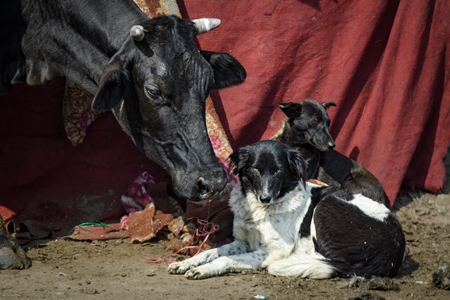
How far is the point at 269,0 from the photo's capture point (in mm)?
7961

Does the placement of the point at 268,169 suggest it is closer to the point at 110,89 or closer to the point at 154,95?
the point at 154,95

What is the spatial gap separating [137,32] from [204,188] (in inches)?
47.8

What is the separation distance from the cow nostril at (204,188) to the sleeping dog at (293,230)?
78 cm

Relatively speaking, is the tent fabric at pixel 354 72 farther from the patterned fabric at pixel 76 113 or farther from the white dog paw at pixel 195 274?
the white dog paw at pixel 195 274

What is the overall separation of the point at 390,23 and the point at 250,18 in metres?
1.48

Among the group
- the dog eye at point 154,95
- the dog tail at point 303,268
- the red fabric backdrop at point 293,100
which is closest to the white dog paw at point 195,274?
the dog tail at point 303,268

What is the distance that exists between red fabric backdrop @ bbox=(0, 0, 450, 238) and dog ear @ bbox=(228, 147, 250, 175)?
1.30 metres

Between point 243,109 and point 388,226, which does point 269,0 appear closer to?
point 243,109

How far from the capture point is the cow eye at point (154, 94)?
580cm

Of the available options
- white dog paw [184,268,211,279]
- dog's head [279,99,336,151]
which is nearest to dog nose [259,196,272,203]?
white dog paw [184,268,211,279]

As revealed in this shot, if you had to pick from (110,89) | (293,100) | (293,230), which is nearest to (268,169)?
(293,230)

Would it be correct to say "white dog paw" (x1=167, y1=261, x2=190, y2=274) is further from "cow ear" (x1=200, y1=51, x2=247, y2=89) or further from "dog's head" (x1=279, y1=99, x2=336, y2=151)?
"dog's head" (x1=279, y1=99, x2=336, y2=151)

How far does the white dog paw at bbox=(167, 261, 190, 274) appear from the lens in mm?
6324

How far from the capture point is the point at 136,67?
5855 millimetres
